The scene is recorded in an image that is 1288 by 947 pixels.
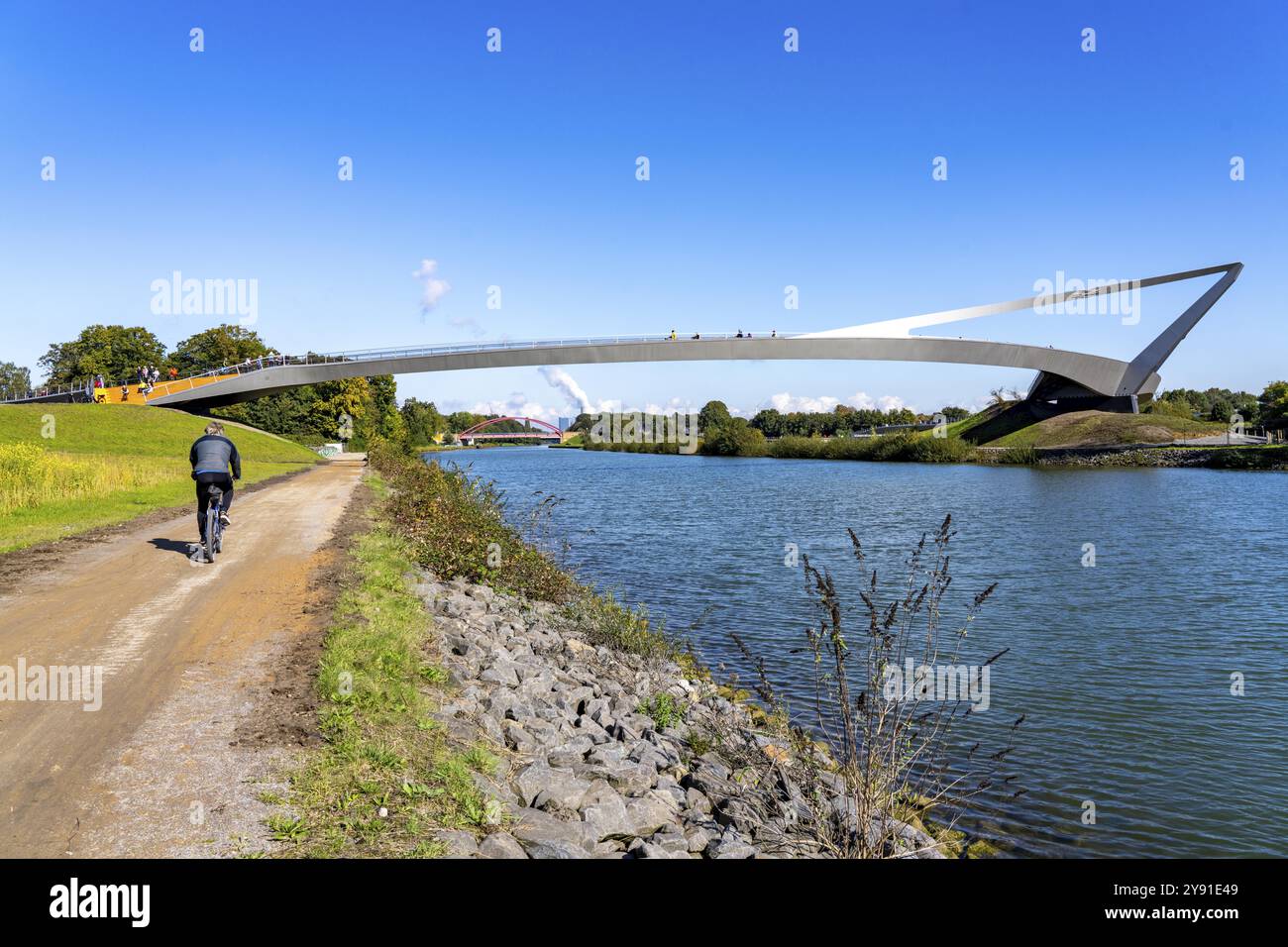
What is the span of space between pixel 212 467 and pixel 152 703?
6144mm

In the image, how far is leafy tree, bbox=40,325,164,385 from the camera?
77.8m

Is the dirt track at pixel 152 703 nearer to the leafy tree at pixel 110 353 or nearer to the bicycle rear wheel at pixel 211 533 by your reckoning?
the bicycle rear wheel at pixel 211 533

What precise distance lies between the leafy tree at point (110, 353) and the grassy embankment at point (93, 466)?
40.4 m

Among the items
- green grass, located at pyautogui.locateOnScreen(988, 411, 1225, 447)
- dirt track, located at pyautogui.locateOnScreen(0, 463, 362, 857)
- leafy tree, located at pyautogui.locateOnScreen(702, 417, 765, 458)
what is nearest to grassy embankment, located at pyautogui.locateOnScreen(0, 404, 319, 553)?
dirt track, located at pyautogui.locateOnScreen(0, 463, 362, 857)

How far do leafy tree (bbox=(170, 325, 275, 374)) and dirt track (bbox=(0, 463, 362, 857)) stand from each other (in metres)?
76.8

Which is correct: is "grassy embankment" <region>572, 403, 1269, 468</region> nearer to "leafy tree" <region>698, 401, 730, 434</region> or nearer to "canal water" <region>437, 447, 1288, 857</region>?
"canal water" <region>437, 447, 1288, 857</region>

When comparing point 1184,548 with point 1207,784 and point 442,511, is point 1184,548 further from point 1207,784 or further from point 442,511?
point 442,511

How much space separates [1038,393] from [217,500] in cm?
9013

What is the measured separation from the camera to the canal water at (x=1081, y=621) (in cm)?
718

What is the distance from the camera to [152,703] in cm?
572

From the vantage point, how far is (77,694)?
5.86 m

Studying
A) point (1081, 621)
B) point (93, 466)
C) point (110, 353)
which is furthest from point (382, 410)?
point (1081, 621)

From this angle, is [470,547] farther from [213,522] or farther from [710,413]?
[710,413]
